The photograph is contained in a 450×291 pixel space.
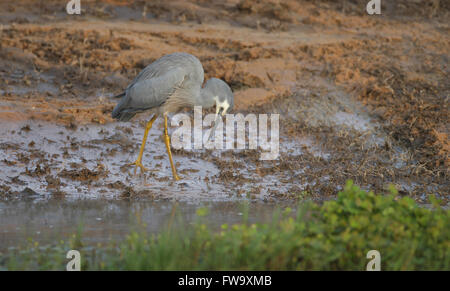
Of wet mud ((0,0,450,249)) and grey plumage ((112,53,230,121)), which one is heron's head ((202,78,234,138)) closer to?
grey plumage ((112,53,230,121))

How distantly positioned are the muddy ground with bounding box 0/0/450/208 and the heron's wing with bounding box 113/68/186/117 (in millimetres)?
711

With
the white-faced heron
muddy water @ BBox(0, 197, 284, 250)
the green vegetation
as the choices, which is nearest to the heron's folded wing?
the white-faced heron

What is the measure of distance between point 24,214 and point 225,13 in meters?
6.58

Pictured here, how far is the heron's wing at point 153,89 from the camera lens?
24.0 ft

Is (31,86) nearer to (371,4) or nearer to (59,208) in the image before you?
(59,208)

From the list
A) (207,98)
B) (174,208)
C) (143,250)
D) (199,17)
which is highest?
(199,17)

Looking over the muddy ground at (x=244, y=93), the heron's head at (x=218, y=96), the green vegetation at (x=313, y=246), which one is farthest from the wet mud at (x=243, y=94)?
the green vegetation at (x=313, y=246)

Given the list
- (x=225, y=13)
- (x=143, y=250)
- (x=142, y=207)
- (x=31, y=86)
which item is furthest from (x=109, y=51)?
(x=143, y=250)

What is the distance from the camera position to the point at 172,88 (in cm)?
734

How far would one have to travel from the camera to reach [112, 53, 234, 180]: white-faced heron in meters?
7.29

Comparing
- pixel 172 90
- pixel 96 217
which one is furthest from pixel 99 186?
pixel 172 90

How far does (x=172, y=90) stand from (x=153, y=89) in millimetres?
219

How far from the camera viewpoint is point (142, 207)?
6.40 meters

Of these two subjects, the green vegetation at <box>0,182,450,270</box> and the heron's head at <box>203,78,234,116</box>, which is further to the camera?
the heron's head at <box>203,78,234,116</box>
